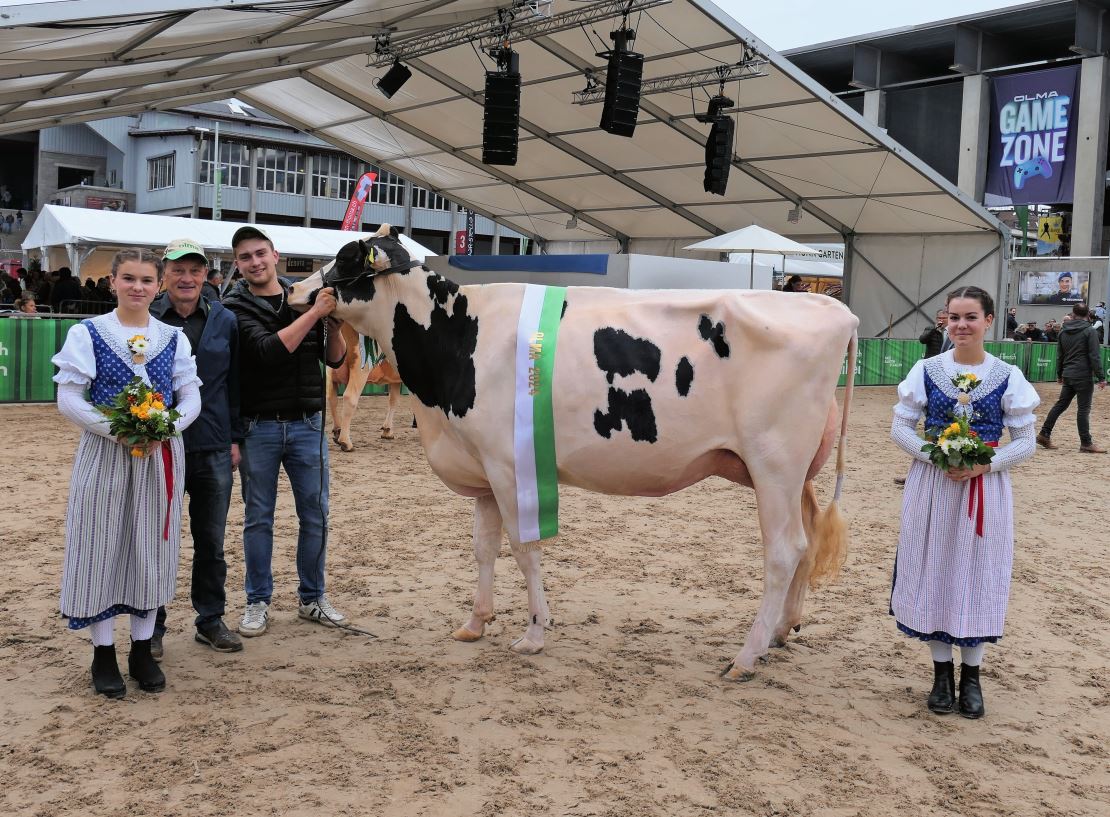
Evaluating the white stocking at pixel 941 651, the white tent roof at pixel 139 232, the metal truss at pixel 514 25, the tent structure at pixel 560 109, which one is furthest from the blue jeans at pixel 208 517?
the white tent roof at pixel 139 232

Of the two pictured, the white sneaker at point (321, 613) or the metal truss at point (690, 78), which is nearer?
the white sneaker at point (321, 613)

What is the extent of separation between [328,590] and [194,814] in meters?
2.35

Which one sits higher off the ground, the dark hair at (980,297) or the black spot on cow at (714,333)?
the dark hair at (980,297)

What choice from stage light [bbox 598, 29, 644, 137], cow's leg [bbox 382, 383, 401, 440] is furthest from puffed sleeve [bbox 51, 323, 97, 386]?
stage light [bbox 598, 29, 644, 137]

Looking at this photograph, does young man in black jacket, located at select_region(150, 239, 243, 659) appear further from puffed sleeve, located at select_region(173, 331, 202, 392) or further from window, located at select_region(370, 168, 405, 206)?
window, located at select_region(370, 168, 405, 206)

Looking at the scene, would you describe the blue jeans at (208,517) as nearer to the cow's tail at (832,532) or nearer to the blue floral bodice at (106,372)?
the blue floral bodice at (106,372)

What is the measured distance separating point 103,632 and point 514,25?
1053 centimetres

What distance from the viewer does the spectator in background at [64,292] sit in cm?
1559

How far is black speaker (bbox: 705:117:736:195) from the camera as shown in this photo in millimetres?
14224

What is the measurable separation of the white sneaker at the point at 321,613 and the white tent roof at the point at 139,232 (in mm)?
14032

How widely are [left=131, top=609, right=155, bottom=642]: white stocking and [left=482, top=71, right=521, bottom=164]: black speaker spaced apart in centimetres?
1020

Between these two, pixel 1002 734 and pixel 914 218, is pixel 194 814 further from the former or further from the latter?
pixel 914 218

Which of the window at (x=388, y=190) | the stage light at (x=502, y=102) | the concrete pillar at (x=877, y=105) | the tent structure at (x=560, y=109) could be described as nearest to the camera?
the tent structure at (x=560, y=109)

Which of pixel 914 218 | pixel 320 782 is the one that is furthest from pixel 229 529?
pixel 914 218
